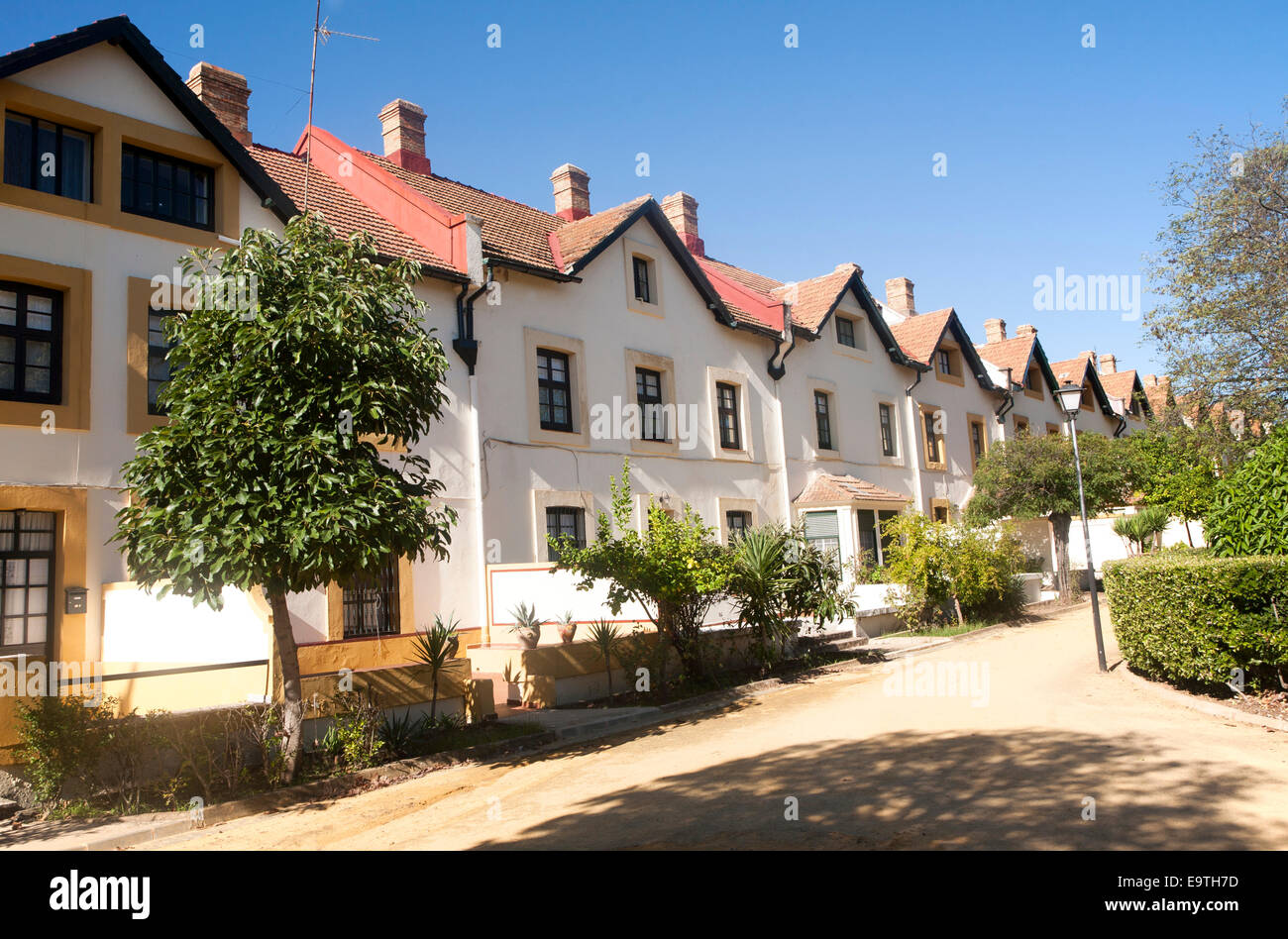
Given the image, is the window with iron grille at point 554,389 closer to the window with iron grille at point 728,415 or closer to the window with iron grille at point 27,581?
the window with iron grille at point 728,415

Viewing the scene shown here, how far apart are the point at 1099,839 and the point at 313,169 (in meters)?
17.5

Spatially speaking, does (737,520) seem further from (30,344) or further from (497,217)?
(30,344)

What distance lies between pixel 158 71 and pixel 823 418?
56.8 feet

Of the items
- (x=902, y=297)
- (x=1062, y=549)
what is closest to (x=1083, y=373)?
(x=902, y=297)

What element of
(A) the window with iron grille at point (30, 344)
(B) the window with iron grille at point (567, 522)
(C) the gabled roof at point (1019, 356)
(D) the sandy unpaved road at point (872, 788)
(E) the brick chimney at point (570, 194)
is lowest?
(D) the sandy unpaved road at point (872, 788)

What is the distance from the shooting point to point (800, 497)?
888 inches

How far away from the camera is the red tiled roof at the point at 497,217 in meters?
17.0

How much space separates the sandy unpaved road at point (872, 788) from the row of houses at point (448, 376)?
8.94 feet

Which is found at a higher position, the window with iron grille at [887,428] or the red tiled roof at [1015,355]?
the red tiled roof at [1015,355]

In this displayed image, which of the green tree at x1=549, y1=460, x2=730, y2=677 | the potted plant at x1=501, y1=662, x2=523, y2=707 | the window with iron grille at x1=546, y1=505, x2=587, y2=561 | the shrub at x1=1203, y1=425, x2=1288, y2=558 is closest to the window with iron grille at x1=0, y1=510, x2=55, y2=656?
the potted plant at x1=501, y1=662, x2=523, y2=707

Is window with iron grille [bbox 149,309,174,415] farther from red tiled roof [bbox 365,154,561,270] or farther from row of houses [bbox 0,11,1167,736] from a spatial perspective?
red tiled roof [bbox 365,154,561,270]

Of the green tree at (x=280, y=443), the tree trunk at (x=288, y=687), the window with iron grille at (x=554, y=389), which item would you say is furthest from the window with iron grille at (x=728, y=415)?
the tree trunk at (x=288, y=687)

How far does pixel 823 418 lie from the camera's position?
79.9 ft

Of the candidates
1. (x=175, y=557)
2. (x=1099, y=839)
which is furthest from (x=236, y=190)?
(x=1099, y=839)
